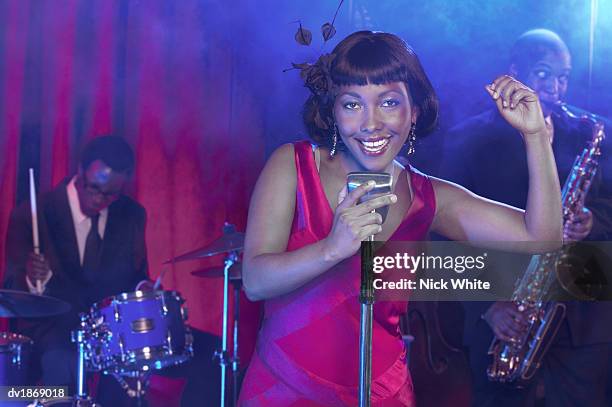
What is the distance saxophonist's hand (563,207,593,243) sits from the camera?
12.8ft

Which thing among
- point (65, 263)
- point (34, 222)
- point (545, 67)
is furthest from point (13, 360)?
point (545, 67)

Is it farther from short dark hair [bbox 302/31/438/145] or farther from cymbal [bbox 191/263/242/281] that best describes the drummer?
short dark hair [bbox 302/31/438/145]

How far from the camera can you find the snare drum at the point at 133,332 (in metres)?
4.06

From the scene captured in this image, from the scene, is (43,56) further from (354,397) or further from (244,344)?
(354,397)

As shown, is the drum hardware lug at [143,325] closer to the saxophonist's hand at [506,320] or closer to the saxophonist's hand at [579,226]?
the saxophonist's hand at [506,320]

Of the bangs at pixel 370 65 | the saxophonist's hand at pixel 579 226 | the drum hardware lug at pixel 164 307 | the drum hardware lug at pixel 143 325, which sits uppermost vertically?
the bangs at pixel 370 65

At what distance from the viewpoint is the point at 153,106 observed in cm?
474

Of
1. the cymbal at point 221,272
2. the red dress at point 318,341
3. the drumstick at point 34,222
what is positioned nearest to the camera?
the red dress at point 318,341

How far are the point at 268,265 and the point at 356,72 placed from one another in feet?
1.81

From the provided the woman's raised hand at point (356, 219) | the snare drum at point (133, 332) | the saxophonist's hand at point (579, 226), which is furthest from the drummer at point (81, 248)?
the woman's raised hand at point (356, 219)

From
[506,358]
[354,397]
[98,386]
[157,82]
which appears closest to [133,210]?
[157,82]

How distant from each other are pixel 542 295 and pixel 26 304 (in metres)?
2.36

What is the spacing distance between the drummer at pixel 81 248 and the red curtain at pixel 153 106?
156 mm

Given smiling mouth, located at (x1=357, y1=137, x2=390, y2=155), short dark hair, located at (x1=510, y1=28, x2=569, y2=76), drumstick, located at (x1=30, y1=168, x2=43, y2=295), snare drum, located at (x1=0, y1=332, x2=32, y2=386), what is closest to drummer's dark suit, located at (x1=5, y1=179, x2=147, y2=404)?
drumstick, located at (x1=30, y1=168, x2=43, y2=295)
